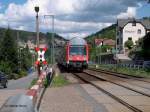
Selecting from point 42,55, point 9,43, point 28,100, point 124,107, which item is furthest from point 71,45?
→ point 28,100

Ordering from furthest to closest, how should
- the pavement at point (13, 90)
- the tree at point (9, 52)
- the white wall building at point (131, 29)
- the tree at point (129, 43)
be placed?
the white wall building at point (131, 29) → the tree at point (129, 43) → the tree at point (9, 52) → the pavement at point (13, 90)

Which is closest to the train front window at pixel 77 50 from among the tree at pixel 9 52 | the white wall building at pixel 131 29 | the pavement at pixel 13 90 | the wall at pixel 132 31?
the pavement at pixel 13 90

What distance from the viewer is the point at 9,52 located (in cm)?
8394

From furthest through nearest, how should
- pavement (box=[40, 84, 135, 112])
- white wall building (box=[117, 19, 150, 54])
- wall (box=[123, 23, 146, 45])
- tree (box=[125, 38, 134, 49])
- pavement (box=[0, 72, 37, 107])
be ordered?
wall (box=[123, 23, 146, 45]) < white wall building (box=[117, 19, 150, 54]) < tree (box=[125, 38, 134, 49]) < pavement (box=[0, 72, 37, 107]) < pavement (box=[40, 84, 135, 112])

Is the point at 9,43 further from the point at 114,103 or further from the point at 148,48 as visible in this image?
the point at 114,103

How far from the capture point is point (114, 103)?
1958 centimetres

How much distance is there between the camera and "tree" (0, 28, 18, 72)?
8331cm

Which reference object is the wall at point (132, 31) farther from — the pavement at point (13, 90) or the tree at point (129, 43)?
the pavement at point (13, 90)

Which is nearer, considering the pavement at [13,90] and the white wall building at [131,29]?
the pavement at [13,90]

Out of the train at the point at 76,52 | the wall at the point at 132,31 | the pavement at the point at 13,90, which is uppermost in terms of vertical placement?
the wall at the point at 132,31

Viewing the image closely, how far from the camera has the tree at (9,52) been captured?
83312 mm

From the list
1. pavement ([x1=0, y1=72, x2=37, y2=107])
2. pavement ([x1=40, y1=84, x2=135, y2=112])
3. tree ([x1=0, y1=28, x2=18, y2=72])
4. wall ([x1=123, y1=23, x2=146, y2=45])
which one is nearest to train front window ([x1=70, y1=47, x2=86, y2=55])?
pavement ([x1=0, y1=72, x2=37, y2=107])

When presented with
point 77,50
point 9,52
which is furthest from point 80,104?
point 9,52

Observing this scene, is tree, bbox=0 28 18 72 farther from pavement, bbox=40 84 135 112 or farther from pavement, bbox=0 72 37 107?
pavement, bbox=40 84 135 112
